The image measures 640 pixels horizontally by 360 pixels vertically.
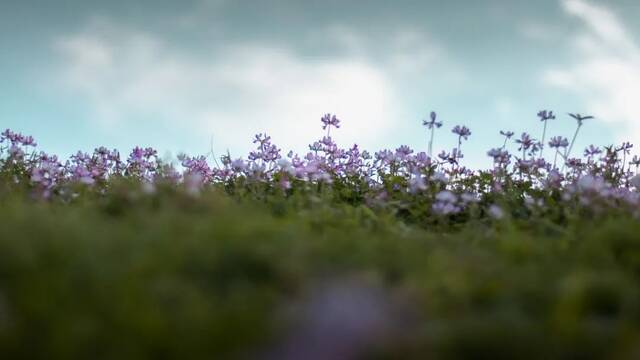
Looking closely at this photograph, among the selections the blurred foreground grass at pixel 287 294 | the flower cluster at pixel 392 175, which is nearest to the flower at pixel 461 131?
the flower cluster at pixel 392 175

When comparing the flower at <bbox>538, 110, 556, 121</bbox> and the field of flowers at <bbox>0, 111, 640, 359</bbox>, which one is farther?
the flower at <bbox>538, 110, 556, 121</bbox>

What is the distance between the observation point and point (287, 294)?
2.55m

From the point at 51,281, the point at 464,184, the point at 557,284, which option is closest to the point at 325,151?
the point at 464,184

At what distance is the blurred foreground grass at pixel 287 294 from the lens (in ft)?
6.43

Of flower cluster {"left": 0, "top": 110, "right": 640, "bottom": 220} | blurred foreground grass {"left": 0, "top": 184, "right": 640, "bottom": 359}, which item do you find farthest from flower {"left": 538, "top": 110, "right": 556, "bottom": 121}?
blurred foreground grass {"left": 0, "top": 184, "right": 640, "bottom": 359}

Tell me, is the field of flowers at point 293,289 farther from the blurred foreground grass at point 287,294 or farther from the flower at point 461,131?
the flower at point 461,131

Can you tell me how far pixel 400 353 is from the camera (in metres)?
1.97

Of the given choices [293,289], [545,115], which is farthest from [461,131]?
[293,289]

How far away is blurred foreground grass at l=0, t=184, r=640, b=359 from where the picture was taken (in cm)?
196

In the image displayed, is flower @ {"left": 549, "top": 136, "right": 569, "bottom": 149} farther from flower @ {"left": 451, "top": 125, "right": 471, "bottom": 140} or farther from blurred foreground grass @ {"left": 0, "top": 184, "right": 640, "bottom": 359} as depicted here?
blurred foreground grass @ {"left": 0, "top": 184, "right": 640, "bottom": 359}

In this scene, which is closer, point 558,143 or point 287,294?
point 287,294

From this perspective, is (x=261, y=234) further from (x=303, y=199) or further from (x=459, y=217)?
(x=459, y=217)

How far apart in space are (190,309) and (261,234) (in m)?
1.11

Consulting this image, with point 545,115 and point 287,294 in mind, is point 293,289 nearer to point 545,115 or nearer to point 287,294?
point 287,294
